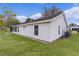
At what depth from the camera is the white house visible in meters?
4.62

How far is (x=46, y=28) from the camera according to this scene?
4629 millimetres

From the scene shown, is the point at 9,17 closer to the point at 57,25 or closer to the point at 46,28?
the point at 46,28

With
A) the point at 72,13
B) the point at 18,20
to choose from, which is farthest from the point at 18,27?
the point at 72,13

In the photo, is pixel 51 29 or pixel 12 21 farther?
pixel 12 21

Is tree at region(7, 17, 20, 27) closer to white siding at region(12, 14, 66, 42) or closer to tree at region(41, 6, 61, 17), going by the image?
white siding at region(12, 14, 66, 42)

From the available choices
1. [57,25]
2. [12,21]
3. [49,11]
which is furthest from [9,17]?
[57,25]

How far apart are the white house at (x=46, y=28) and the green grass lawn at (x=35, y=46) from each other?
95 millimetres

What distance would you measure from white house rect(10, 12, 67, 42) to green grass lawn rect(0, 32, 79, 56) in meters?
0.10

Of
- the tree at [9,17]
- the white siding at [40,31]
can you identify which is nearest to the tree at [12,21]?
the tree at [9,17]

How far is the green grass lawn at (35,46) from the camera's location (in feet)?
15.2

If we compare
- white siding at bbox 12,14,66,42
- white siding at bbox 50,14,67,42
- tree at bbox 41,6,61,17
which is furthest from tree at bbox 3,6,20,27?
white siding at bbox 50,14,67,42

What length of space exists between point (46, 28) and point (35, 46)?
1.10 feet

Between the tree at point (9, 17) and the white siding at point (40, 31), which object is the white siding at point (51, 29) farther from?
the tree at point (9, 17)

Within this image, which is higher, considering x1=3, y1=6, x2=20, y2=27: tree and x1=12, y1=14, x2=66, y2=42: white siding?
x1=3, y1=6, x2=20, y2=27: tree
